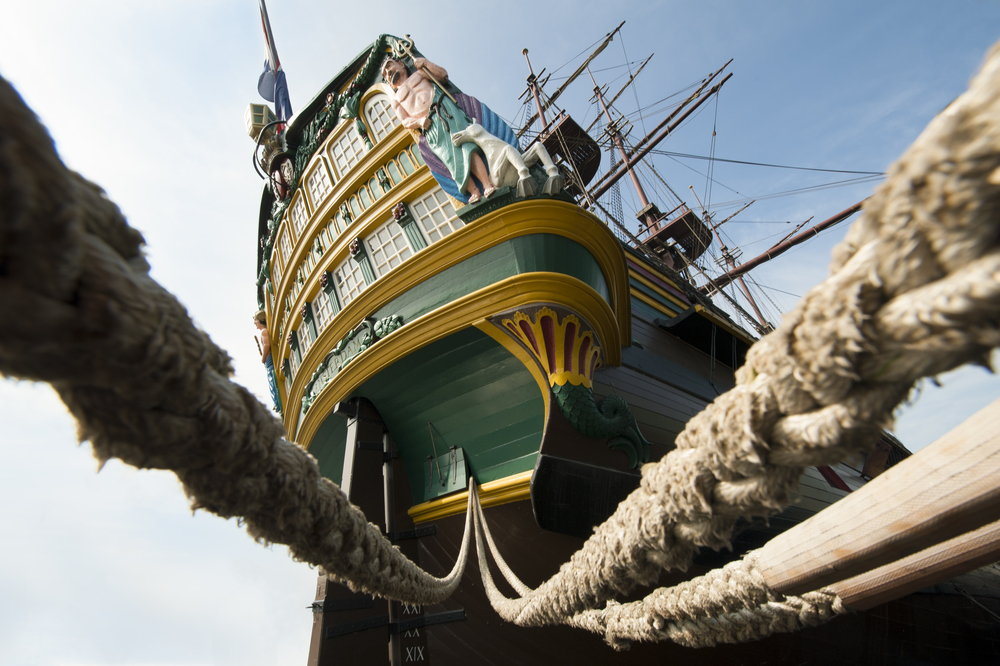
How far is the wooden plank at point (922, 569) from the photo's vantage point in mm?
1706

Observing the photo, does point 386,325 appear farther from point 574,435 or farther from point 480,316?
point 574,435

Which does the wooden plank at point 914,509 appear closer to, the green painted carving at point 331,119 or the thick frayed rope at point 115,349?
the thick frayed rope at point 115,349

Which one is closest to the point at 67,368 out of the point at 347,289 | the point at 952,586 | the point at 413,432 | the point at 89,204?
the point at 89,204

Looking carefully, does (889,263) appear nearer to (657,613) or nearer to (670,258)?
(657,613)

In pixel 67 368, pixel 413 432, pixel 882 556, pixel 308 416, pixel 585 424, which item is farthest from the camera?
pixel 308 416

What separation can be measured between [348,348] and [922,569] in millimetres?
4582

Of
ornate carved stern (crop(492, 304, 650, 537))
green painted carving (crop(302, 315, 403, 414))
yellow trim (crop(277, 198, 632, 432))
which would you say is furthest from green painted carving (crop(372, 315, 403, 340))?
ornate carved stern (crop(492, 304, 650, 537))

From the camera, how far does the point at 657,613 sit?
2043mm

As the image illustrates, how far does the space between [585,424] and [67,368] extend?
3533mm

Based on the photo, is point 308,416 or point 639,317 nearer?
point 308,416

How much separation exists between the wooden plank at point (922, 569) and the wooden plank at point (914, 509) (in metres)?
0.46

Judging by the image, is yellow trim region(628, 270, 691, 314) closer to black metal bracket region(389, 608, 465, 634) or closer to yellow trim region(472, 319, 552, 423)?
yellow trim region(472, 319, 552, 423)

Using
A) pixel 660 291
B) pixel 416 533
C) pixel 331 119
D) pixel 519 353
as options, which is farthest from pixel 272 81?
pixel 416 533

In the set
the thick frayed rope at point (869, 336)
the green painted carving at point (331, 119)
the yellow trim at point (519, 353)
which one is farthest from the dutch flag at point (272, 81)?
the thick frayed rope at point (869, 336)
